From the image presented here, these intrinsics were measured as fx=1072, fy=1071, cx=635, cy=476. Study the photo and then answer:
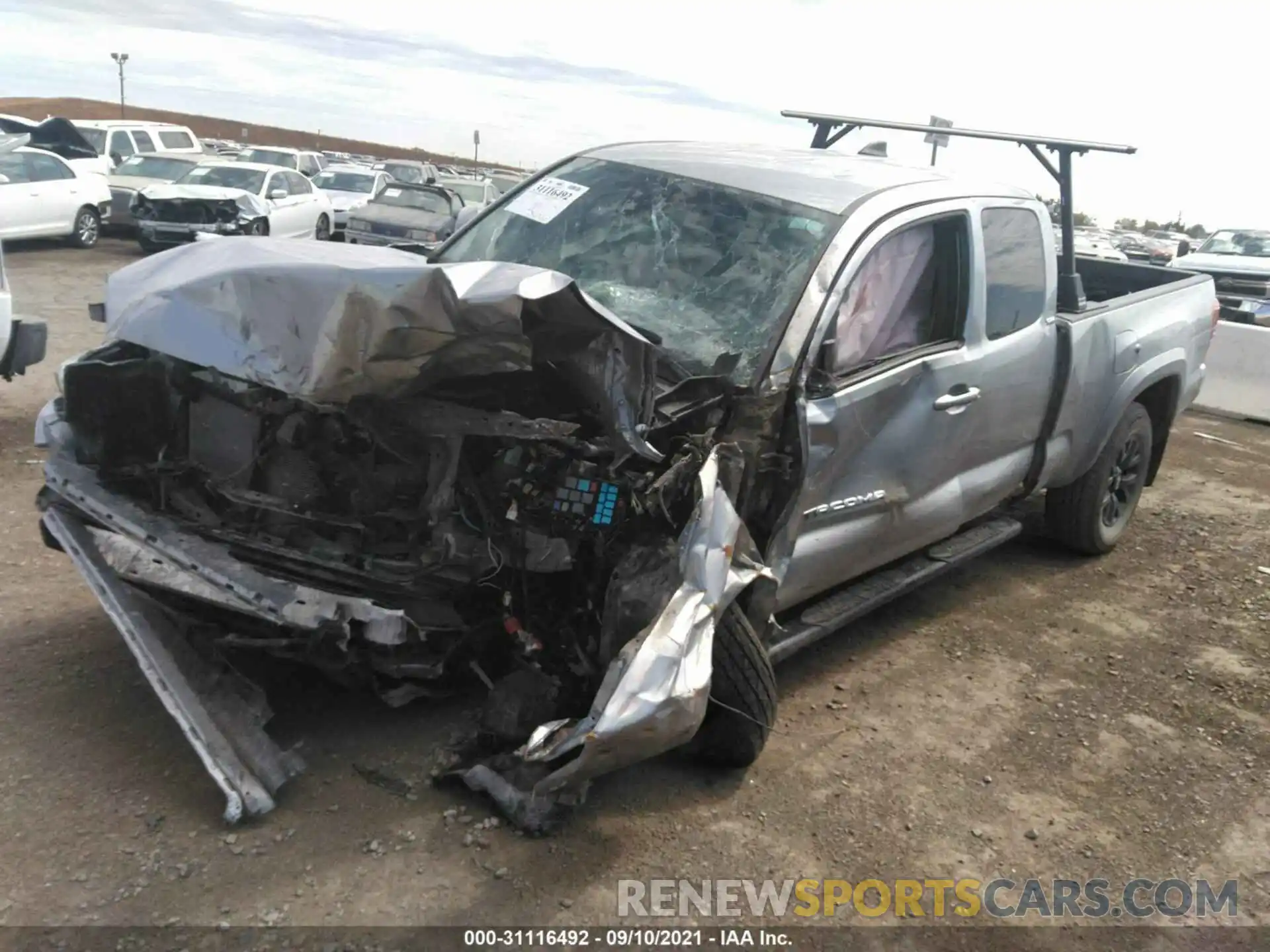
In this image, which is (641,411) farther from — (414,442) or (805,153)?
(805,153)

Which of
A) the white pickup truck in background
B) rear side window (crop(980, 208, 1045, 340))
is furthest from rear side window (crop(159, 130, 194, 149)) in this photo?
rear side window (crop(980, 208, 1045, 340))

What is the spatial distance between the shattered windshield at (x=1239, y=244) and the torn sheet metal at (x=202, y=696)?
17768 mm

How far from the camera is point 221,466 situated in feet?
11.7

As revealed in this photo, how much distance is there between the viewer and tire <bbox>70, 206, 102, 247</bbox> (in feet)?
53.8

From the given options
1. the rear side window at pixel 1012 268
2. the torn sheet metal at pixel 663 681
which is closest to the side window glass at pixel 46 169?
the rear side window at pixel 1012 268

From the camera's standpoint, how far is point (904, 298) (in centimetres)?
408

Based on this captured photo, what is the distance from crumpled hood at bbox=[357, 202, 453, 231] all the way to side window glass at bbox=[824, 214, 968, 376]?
1180 centimetres

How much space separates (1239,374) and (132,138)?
20.3 meters

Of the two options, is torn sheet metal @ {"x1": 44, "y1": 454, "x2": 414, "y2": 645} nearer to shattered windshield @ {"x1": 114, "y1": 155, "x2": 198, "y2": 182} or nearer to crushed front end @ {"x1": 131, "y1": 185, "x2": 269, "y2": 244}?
crushed front end @ {"x1": 131, "y1": 185, "x2": 269, "y2": 244}

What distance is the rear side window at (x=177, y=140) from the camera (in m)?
22.5

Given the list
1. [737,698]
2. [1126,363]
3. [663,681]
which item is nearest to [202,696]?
[663,681]

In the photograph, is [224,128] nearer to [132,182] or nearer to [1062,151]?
[132,182]

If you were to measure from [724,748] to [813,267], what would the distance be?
1.66 meters

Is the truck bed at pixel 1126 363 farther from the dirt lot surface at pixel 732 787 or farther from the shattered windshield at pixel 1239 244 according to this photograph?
the shattered windshield at pixel 1239 244
